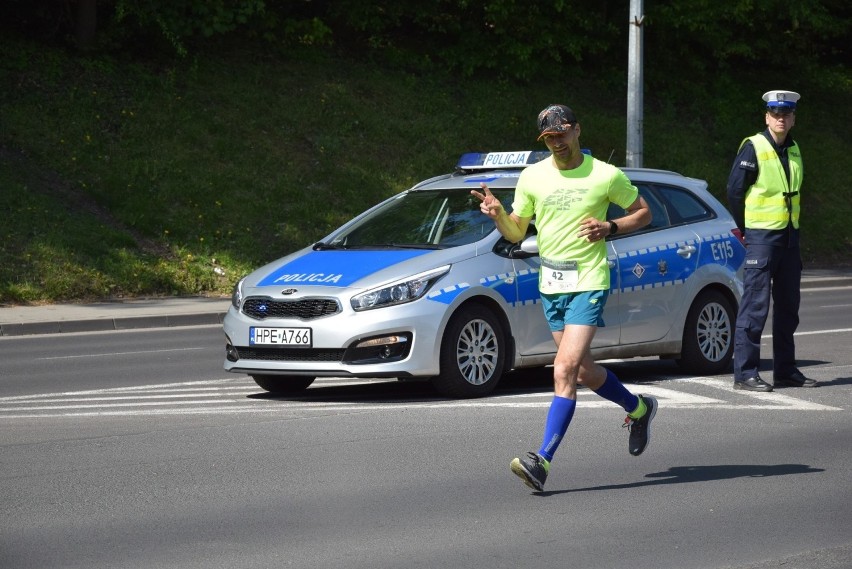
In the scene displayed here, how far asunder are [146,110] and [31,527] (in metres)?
20.3

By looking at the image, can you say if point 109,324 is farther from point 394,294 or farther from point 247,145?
point 394,294

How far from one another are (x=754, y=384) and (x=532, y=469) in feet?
13.3

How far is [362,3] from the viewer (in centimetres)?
3048

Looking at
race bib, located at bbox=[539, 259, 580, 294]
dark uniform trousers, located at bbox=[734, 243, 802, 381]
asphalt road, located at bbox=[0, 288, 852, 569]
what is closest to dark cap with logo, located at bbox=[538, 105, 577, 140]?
race bib, located at bbox=[539, 259, 580, 294]

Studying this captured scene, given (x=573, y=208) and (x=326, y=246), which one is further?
(x=326, y=246)

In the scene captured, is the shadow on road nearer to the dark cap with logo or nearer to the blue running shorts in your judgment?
the blue running shorts

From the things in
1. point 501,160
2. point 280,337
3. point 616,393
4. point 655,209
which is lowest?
point 616,393

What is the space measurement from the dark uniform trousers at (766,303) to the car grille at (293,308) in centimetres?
293

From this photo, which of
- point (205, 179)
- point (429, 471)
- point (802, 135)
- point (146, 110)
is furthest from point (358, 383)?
point (802, 135)

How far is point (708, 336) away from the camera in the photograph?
11523 mm

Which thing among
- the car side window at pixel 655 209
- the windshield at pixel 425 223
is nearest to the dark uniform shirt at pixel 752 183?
the car side window at pixel 655 209

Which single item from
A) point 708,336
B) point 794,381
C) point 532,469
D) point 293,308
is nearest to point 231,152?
point 708,336

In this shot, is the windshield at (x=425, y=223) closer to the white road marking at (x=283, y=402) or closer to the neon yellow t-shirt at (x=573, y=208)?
the white road marking at (x=283, y=402)

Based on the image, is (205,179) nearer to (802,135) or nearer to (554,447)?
(802,135)
